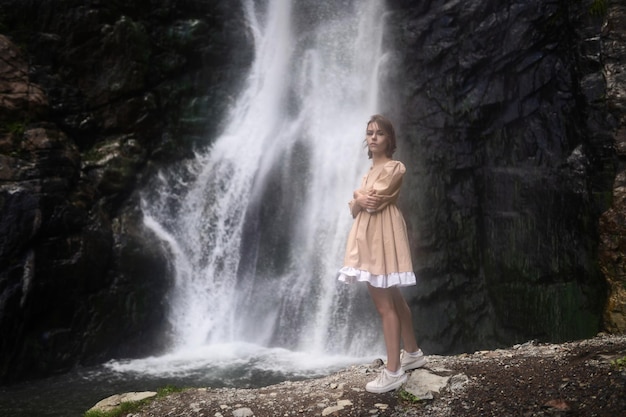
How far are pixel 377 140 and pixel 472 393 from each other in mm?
2305

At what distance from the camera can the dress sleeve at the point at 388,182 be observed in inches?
195

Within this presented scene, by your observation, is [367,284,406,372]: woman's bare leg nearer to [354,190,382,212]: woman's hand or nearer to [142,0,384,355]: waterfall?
[354,190,382,212]: woman's hand

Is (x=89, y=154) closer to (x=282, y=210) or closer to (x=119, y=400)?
(x=282, y=210)

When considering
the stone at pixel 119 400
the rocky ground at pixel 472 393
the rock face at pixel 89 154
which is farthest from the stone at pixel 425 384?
the rock face at pixel 89 154

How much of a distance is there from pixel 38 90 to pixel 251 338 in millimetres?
6176

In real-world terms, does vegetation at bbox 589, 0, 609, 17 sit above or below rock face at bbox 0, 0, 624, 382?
above

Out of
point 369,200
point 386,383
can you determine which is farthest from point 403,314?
point 369,200

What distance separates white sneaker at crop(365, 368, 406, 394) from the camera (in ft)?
16.7

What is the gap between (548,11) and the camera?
1048 centimetres

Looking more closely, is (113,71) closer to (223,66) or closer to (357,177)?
(223,66)

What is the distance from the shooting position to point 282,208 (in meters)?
12.0

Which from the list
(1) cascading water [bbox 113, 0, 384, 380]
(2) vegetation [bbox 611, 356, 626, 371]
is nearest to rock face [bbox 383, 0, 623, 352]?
(1) cascading water [bbox 113, 0, 384, 380]

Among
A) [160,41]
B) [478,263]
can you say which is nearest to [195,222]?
[160,41]

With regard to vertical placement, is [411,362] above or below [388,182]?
below
